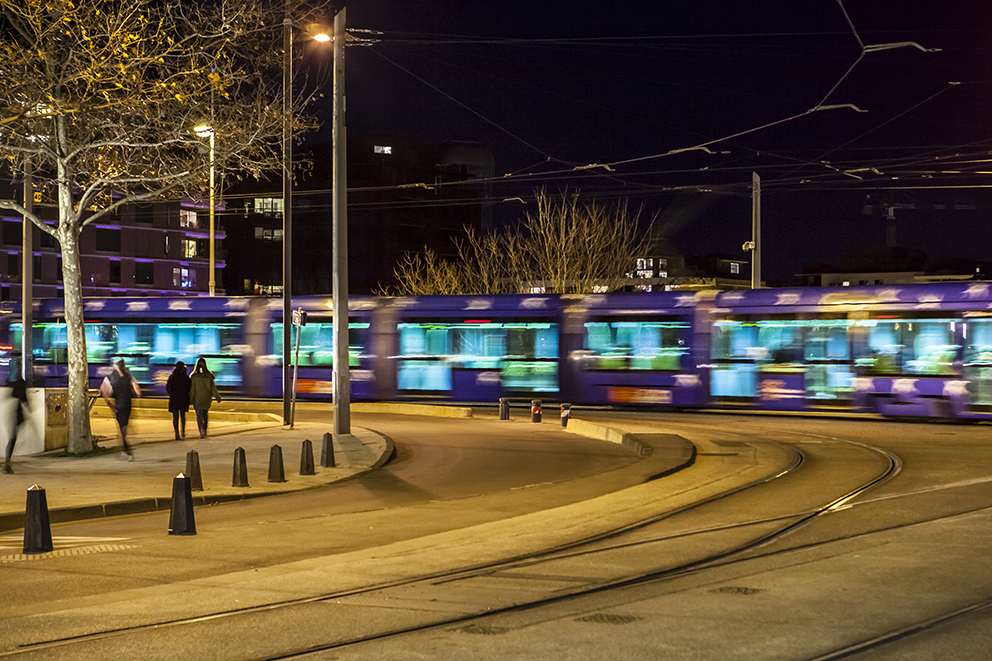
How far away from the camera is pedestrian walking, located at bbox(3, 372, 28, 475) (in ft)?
52.6

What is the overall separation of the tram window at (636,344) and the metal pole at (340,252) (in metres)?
10.3

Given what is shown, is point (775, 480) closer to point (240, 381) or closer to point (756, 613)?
point (756, 613)

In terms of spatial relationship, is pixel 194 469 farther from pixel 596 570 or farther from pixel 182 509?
pixel 596 570

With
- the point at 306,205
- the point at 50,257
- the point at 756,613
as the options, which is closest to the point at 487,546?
the point at 756,613

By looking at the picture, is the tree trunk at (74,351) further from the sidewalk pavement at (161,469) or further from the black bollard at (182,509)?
the black bollard at (182,509)

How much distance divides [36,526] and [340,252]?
11.1 metres

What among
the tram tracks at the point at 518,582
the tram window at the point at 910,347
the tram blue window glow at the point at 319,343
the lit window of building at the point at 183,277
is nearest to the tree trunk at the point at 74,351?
the tram tracks at the point at 518,582

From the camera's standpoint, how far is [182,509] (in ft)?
36.3

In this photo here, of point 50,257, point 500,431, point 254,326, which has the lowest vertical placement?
point 500,431

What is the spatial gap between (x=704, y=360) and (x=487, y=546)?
18.5m

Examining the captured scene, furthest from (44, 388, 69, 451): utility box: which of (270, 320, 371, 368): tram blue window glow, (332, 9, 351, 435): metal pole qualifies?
(270, 320, 371, 368): tram blue window glow

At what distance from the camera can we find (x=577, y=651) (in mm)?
6148

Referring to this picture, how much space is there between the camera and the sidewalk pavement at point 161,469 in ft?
42.7

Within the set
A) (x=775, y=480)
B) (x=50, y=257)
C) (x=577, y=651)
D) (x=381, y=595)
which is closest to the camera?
(x=577, y=651)
